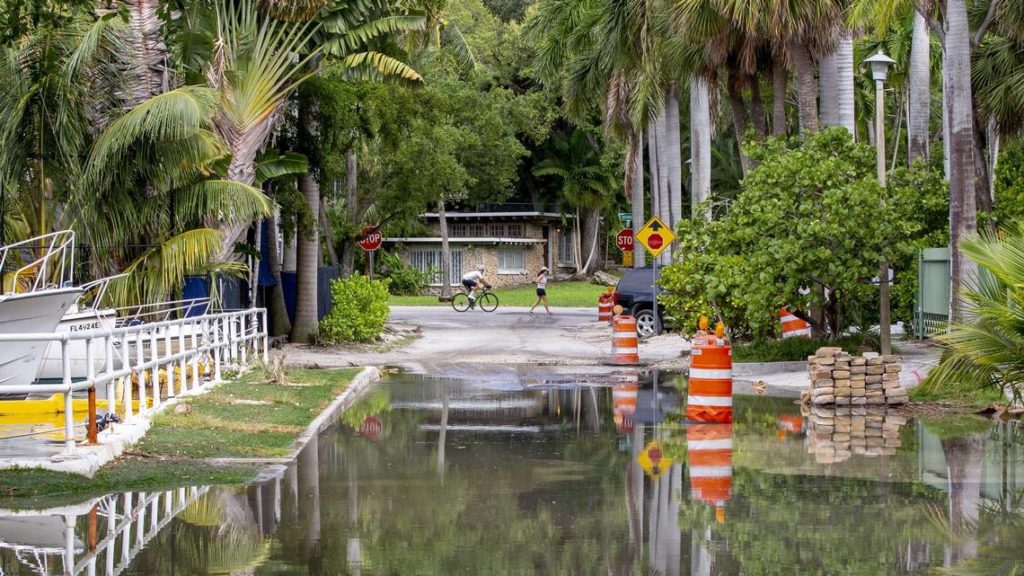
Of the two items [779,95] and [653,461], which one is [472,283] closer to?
[779,95]

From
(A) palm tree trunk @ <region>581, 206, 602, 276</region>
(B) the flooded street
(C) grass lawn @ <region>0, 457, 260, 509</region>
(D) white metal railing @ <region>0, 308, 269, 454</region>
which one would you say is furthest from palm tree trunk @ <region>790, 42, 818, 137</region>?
(A) palm tree trunk @ <region>581, 206, 602, 276</region>

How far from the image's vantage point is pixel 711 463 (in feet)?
40.5

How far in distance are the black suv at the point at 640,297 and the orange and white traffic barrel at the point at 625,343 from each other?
25.0 feet

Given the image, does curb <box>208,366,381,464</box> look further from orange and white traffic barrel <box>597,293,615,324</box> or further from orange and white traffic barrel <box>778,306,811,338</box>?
orange and white traffic barrel <box>597,293,615,324</box>

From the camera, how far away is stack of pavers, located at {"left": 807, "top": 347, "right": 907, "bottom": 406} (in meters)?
17.4

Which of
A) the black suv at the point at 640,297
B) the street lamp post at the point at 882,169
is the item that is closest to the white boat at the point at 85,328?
→ the street lamp post at the point at 882,169

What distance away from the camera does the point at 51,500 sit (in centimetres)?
1033

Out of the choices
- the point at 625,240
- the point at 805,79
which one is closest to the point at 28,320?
the point at 805,79

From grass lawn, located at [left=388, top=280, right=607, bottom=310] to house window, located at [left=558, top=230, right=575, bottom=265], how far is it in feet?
8.88

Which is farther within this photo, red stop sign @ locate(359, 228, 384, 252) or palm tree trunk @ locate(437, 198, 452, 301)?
palm tree trunk @ locate(437, 198, 452, 301)

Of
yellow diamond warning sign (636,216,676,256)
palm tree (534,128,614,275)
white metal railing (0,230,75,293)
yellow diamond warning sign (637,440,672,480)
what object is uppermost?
palm tree (534,128,614,275)

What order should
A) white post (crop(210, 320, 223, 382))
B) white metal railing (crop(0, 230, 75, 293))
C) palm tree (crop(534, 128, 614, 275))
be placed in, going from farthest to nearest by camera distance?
1. palm tree (crop(534, 128, 614, 275))
2. white post (crop(210, 320, 223, 382))
3. white metal railing (crop(0, 230, 75, 293))

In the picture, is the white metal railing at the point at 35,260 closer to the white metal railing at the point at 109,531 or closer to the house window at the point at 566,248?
the white metal railing at the point at 109,531

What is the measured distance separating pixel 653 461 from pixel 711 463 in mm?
554
